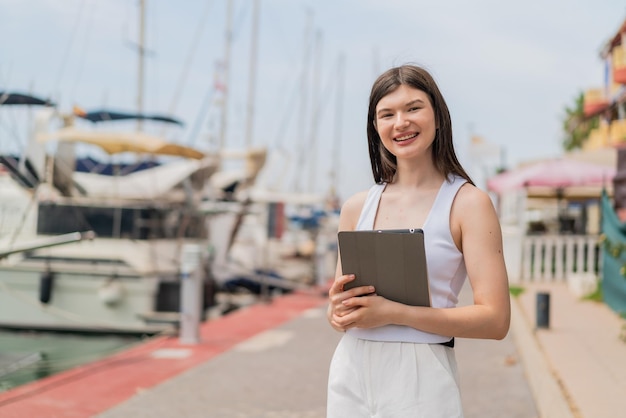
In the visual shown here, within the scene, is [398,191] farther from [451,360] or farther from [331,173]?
[331,173]

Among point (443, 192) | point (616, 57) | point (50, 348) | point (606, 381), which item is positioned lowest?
point (50, 348)

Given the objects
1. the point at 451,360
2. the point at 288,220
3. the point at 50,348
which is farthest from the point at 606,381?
the point at 288,220

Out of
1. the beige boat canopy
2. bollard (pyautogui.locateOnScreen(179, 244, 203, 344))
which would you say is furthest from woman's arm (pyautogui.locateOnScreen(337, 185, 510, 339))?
the beige boat canopy

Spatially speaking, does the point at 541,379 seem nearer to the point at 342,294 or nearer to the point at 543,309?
the point at 543,309

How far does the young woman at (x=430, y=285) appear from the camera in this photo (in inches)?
81.4

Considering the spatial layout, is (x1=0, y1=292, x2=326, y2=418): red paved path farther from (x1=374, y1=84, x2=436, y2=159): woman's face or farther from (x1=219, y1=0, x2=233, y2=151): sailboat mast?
(x1=219, y1=0, x2=233, y2=151): sailboat mast

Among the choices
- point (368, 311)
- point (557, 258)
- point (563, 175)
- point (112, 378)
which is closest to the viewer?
point (368, 311)

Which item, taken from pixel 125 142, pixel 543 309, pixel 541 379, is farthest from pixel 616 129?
pixel 541 379

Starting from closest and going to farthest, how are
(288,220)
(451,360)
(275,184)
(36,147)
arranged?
(451,360)
(36,147)
(275,184)
(288,220)

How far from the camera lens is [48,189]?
1345cm

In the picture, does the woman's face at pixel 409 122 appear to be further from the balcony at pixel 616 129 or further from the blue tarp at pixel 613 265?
the balcony at pixel 616 129

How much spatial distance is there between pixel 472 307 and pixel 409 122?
546 millimetres

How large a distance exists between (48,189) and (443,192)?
1227 cm

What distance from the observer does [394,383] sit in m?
2.09
